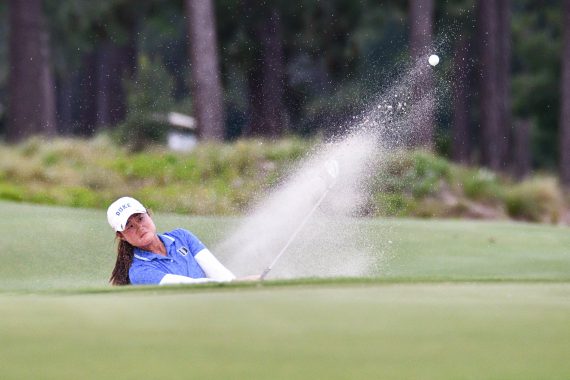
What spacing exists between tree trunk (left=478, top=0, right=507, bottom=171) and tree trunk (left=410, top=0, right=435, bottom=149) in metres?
8.74

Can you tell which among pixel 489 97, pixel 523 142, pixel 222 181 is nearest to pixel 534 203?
pixel 222 181

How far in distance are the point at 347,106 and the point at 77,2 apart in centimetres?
776

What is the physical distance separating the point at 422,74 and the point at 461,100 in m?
23.1

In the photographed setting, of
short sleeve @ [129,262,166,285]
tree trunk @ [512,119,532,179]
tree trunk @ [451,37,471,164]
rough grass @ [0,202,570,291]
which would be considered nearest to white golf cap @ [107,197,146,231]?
short sleeve @ [129,262,166,285]

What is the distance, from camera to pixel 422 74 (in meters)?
20.4

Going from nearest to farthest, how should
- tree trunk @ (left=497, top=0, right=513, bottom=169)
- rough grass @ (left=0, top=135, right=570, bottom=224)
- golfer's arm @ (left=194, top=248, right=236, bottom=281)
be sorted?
golfer's arm @ (left=194, top=248, right=236, bottom=281) < rough grass @ (left=0, top=135, right=570, bottom=224) < tree trunk @ (left=497, top=0, right=513, bottom=169)

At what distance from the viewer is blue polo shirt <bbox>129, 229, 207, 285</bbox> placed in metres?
8.12

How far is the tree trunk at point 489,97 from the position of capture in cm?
3409

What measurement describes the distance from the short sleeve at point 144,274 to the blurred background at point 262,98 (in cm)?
822

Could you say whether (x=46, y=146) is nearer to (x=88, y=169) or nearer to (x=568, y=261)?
(x=88, y=169)

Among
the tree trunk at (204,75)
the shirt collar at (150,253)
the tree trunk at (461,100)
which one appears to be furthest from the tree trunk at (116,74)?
the shirt collar at (150,253)

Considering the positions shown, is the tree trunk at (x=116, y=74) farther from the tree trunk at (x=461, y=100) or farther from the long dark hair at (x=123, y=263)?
the long dark hair at (x=123, y=263)

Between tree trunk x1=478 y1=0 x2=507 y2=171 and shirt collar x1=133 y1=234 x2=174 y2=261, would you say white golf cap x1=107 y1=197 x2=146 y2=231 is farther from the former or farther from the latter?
tree trunk x1=478 y1=0 x2=507 y2=171

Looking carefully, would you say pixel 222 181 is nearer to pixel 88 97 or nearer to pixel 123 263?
pixel 123 263
